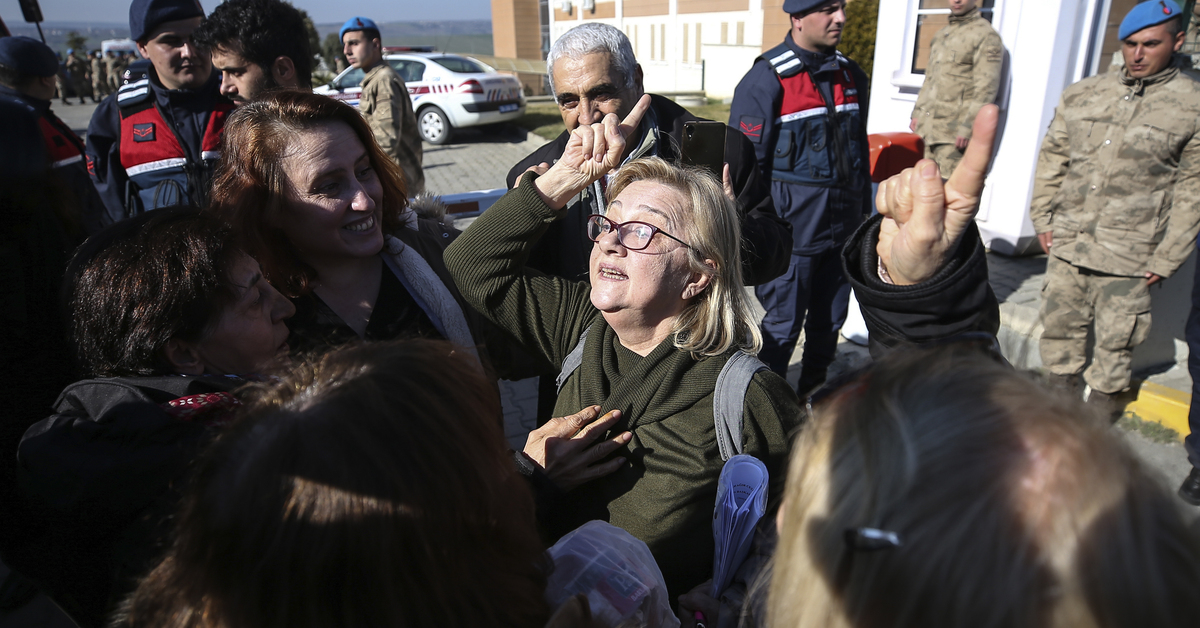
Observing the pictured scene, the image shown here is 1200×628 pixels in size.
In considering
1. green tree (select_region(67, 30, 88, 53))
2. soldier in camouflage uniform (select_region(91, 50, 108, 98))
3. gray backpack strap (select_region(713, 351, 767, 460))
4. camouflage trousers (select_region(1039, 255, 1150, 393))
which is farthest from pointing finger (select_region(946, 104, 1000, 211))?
green tree (select_region(67, 30, 88, 53))

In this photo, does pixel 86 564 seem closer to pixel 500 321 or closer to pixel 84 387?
pixel 84 387

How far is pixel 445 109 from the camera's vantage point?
46.5 ft

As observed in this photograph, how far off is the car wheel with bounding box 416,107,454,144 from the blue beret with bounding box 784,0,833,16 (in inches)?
463

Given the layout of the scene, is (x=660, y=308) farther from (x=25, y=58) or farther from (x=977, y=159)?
(x=25, y=58)

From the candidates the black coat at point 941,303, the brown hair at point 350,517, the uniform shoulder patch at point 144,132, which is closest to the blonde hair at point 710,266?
the black coat at point 941,303

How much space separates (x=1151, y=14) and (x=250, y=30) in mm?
4263

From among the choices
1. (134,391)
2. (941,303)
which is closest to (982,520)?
(941,303)

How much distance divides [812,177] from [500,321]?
7.81ft

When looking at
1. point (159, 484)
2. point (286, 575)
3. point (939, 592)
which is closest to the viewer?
point (939, 592)

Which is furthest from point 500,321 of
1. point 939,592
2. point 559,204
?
point 939,592

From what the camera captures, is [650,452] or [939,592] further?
[650,452]

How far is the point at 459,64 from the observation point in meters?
14.4

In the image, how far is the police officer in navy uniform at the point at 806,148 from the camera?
359 centimetres

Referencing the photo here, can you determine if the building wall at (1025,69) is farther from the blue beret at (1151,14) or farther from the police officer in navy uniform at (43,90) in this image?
the police officer in navy uniform at (43,90)
